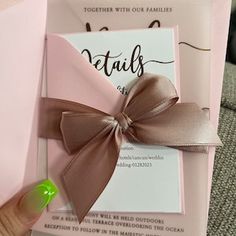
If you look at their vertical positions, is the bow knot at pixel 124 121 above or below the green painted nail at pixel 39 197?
above

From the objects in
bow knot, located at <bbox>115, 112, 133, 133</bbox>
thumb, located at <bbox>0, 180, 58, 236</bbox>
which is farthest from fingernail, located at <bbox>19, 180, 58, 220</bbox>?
bow knot, located at <bbox>115, 112, 133, 133</bbox>

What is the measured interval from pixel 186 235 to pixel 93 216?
115 mm

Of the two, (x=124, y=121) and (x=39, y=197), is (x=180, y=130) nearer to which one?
(x=124, y=121)

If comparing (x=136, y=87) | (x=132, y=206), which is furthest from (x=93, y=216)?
(x=136, y=87)

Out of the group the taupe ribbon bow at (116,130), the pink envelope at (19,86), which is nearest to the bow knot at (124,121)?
the taupe ribbon bow at (116,130)

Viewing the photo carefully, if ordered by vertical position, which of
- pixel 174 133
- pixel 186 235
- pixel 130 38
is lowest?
pixel 186 235

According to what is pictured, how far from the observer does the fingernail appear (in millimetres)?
560

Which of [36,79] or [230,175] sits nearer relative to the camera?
[36,79]

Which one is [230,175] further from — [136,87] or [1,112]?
[1,112]

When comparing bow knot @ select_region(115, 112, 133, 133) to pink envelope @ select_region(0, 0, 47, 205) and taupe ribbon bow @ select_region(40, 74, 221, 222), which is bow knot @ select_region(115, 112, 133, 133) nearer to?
taupe ribbon bow @ select_region(40, 74, 221, 222)

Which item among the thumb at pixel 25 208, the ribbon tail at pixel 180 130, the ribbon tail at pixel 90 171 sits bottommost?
the thumb at pixel 25 208

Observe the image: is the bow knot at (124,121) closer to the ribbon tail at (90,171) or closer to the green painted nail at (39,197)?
the ribbon tail at (90,171)

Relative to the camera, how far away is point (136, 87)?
0.54 metres

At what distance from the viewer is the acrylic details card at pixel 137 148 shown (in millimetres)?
548
